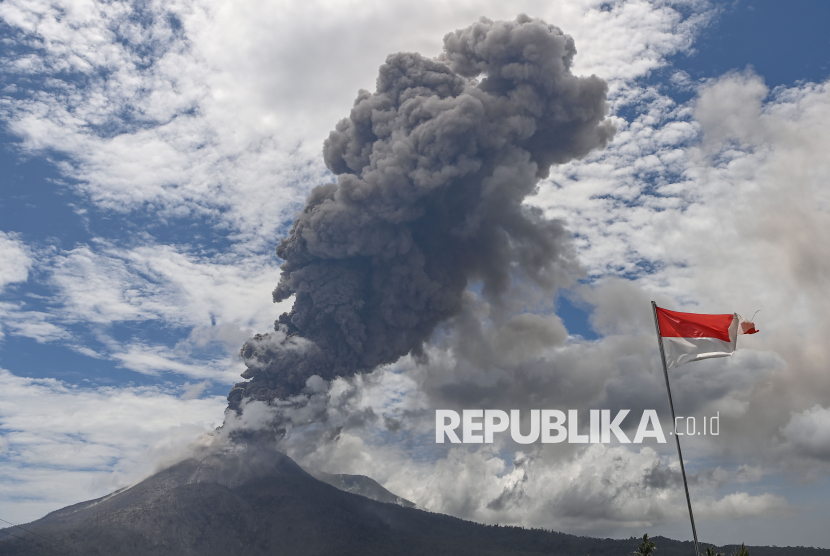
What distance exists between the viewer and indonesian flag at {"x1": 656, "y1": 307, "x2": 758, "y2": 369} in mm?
25531

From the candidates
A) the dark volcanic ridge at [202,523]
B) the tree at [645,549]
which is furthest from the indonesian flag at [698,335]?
the dark volcanic ridge at [202,523]

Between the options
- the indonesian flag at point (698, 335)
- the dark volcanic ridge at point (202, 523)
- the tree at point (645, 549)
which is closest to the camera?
the indonesian flag at point (698, 335)

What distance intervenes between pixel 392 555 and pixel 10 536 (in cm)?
10912

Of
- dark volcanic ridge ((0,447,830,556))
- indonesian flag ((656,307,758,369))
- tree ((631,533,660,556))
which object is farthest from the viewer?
dark volcanic ridge ((0,447,830,556))

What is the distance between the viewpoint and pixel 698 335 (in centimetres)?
2559

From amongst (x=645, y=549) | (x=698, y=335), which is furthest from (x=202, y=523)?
(x=698, y=335)

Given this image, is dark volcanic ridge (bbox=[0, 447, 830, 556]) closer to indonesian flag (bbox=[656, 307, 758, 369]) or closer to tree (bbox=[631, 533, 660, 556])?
tree (bbox=[631, 533, 660, 556])

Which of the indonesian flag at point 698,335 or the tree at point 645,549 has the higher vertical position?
the indonesian flag at point 698,335

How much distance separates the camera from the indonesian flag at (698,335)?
25531mm

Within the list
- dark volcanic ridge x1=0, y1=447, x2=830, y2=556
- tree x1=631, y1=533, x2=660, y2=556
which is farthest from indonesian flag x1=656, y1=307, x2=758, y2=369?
dark volcanic ridge x1=0, y1=447, x2=830, y2=556

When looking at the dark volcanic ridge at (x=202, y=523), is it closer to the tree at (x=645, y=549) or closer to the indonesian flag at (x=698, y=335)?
the tree at (x=645, y=549)

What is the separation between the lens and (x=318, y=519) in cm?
19350

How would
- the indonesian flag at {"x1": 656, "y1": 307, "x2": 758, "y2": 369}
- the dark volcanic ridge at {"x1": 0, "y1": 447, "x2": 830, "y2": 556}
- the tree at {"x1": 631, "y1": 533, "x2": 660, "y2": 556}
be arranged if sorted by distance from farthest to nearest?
the dark volcanic ridge at {"x1": 0, "y1": 447, "x2": 830, "y2": 556} → the tree at {"x1": 631, "y1": 533, "x2": 660, "y2": 556} → the indonesian flag at {"x1": 656, "y1": 307, "x2": 758, "y2": 369}

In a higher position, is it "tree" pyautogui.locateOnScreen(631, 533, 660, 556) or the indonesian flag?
the indonesian flag
